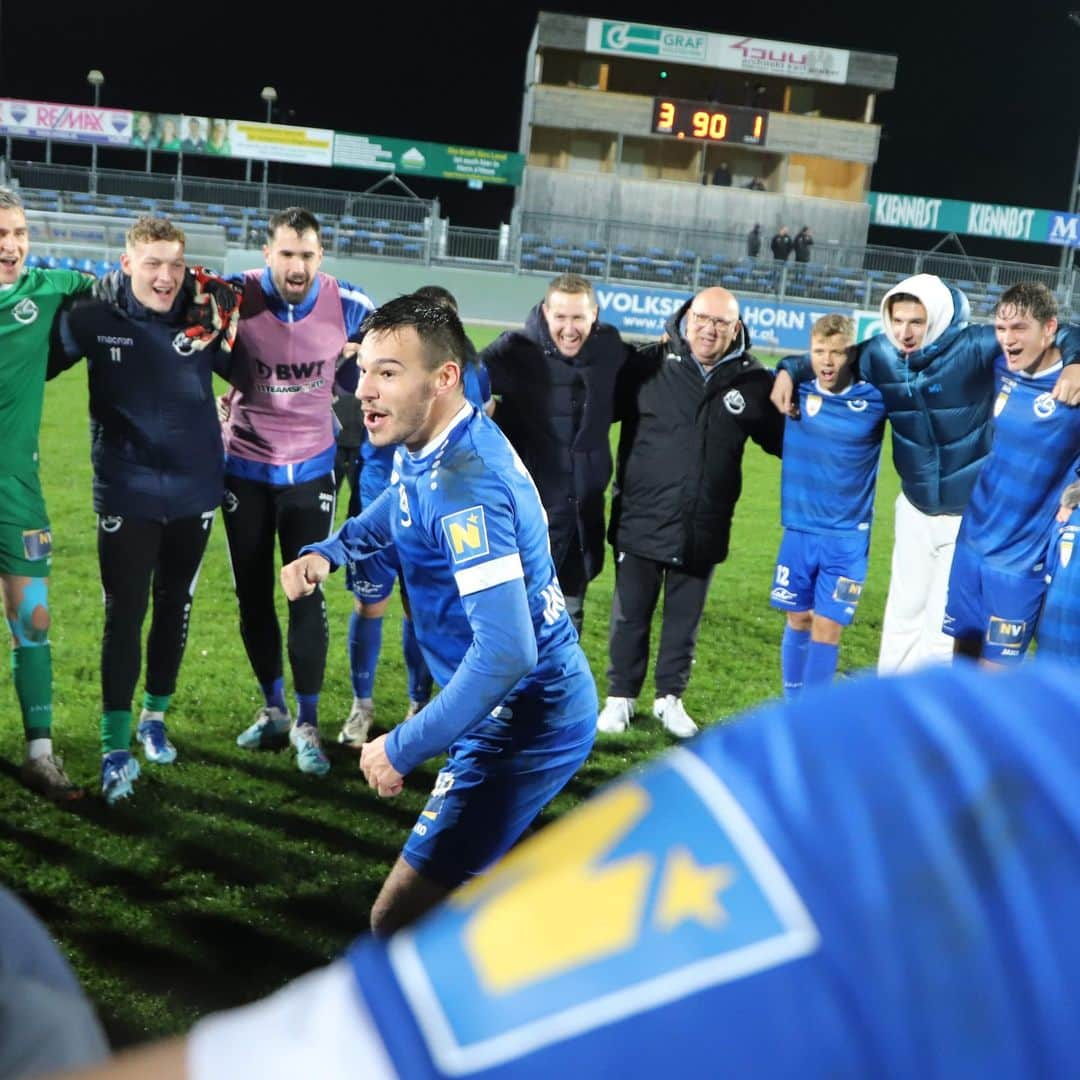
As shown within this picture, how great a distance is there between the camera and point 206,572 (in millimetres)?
8609

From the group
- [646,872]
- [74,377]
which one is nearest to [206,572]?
[646,872]

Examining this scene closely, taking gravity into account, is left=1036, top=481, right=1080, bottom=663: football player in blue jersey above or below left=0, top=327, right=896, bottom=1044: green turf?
above

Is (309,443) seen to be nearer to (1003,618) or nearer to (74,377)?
(1003,618)

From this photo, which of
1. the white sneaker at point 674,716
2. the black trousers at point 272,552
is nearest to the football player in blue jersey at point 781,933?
the black trousers at point 272,552

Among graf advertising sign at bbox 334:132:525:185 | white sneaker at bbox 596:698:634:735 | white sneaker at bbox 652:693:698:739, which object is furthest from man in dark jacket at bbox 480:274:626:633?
graf advertising sign at bbox 334:132:525:185

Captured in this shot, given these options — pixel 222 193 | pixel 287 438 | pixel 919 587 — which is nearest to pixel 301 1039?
pixel 287 438

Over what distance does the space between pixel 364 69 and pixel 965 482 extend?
53.3 meters

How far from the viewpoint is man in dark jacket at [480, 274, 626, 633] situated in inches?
245

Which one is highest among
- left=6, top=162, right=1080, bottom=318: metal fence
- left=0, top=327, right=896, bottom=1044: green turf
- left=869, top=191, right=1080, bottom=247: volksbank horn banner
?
left=869, top=191, right=1080, bottom=247: volksbank horn banner

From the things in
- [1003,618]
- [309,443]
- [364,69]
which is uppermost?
[364,69]

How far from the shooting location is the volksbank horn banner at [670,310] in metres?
25.4

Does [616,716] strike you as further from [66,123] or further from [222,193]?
[66,123]

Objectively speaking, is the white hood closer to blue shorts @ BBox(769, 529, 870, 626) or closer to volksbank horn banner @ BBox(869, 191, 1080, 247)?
blue shorts @ BBox(769, 529, 870, 626)

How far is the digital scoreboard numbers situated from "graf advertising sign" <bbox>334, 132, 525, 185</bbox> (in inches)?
207
